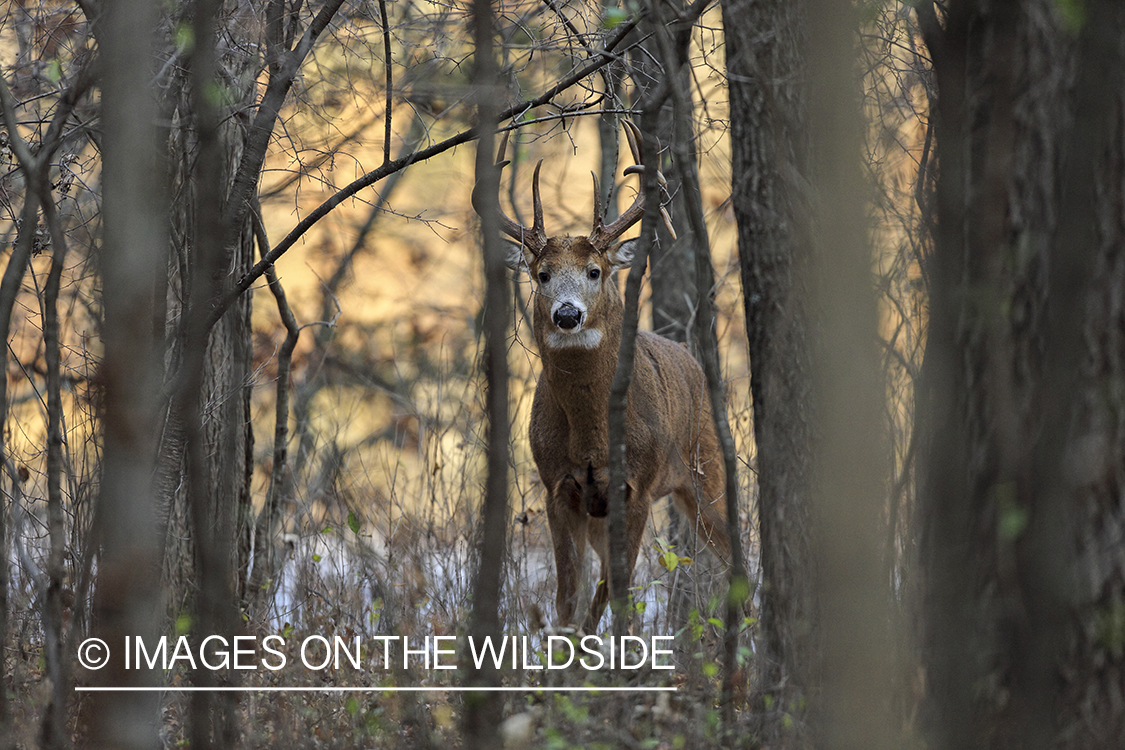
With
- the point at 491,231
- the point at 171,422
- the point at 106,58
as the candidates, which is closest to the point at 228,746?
the point at 171,422

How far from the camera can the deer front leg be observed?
5.63 metres

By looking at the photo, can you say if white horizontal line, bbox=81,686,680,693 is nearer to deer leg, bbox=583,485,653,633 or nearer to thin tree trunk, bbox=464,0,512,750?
thin tree trunk, bbox=464,0,512,750

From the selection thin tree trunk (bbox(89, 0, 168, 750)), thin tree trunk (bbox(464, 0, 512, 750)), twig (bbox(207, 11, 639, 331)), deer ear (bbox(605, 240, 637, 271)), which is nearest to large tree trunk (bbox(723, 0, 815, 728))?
twig (bbox(207, 11, 639, 331))

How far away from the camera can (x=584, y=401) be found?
5977mm

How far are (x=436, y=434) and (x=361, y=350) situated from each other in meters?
8.12

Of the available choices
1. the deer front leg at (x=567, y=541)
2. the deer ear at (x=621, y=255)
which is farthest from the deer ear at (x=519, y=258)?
the deer front leg at (x=567, y=541)

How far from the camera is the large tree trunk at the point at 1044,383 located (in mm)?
2395

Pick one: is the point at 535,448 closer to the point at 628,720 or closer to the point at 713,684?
the point at 713,684

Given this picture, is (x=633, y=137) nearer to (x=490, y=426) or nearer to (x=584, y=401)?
(x=584, y=401)

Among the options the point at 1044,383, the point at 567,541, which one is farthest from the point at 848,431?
the point at 567,541

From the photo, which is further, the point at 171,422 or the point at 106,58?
the point at 171,422

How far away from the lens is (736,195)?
409cm

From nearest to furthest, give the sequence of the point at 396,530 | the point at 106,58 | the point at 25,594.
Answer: the point at 106,58
the point at 25,594
the point at 396,530

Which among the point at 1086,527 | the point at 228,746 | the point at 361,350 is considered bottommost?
the point at 228,746
